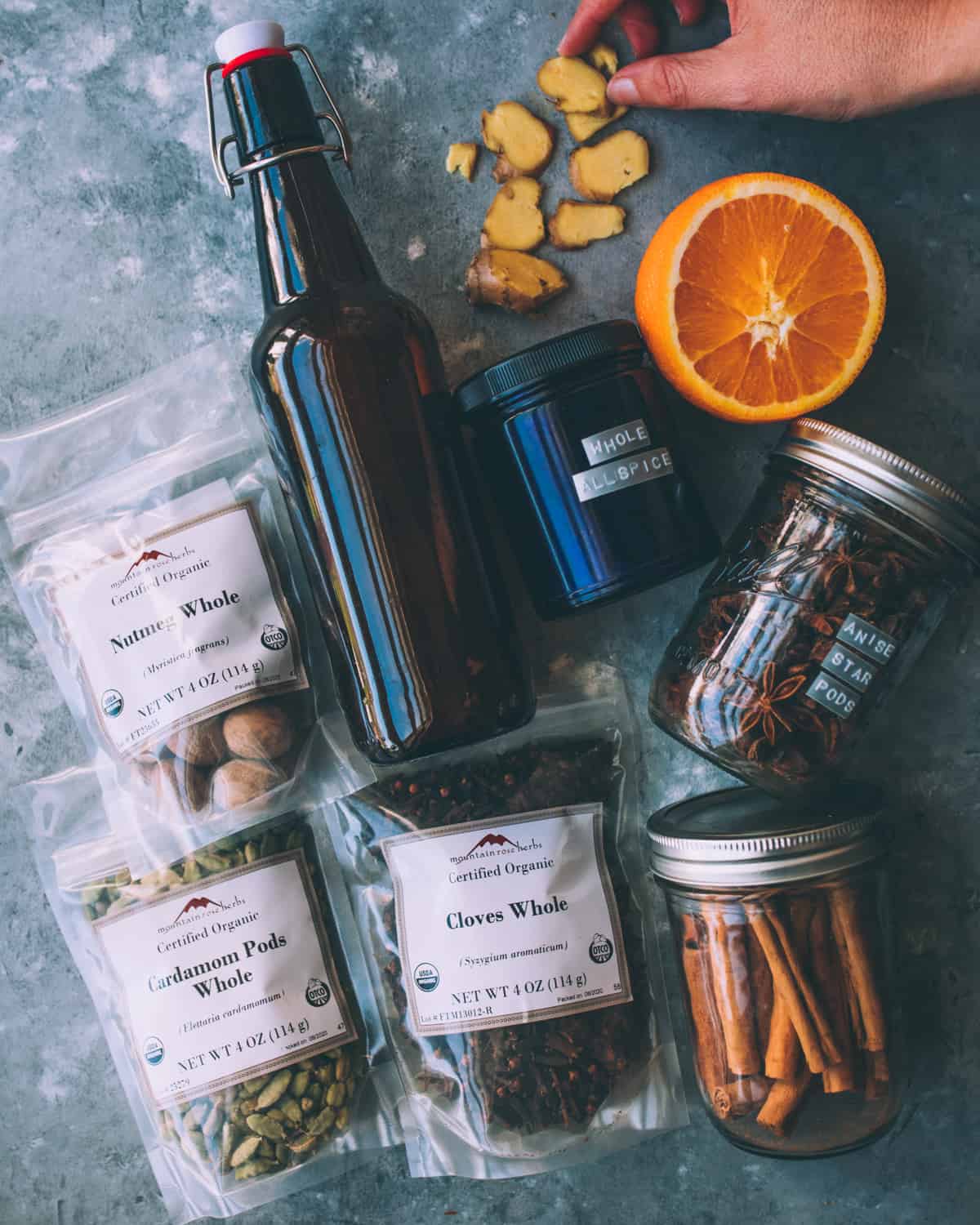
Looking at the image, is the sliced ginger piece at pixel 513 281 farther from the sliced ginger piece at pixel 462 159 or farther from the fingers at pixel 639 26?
the fingers at pixel 639 26

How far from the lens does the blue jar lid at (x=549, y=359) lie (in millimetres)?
877

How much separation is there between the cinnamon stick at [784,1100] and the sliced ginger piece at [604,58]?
105cm

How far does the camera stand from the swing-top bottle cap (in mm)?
835

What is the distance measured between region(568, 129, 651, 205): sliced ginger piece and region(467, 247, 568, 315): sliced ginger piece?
10 centimetres

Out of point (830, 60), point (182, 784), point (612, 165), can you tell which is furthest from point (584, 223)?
point (182, 784)

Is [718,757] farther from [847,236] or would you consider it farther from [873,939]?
[847,236]

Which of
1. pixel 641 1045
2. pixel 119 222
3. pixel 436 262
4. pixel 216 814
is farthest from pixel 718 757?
pixel 119 222

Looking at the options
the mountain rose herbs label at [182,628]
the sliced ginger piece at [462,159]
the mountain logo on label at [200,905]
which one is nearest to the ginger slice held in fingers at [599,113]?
the sliced ginger piece at [462,159]

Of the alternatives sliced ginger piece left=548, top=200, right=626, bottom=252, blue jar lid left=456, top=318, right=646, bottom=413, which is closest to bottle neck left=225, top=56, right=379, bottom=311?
blue jar lid left=456, top=318, right=646, bottom=413

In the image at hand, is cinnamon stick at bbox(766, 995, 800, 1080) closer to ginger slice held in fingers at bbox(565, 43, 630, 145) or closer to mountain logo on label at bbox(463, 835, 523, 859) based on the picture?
mountain logo on label at bbox(463, 835, 523, 859)

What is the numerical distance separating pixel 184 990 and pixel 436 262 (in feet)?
2.73

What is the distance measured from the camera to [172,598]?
3.05 feet

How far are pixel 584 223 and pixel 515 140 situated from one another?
0.12m

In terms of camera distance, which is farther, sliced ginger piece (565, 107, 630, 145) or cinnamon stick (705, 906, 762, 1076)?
sliced ginger piece (565, 107, 630, 145)
